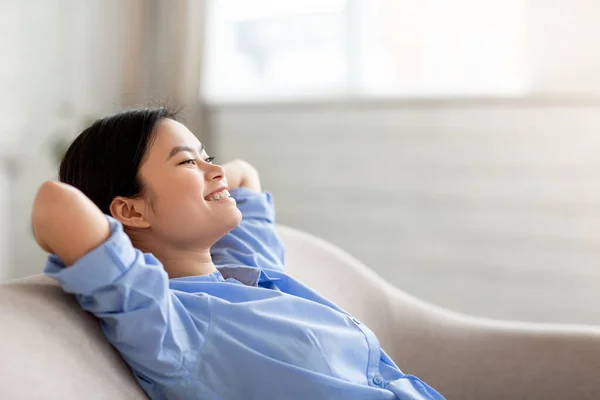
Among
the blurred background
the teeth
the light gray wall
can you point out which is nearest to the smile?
the teeth

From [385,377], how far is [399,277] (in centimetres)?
156

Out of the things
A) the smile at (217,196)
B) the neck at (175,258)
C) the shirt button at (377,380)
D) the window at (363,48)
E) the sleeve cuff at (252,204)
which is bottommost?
the shirt button at (377,380)

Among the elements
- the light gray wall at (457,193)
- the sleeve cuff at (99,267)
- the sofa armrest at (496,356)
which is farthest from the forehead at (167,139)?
the light gray wall at (457,193)

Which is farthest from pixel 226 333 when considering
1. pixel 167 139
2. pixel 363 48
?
pixel 363 48

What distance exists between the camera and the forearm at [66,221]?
0.95 meters

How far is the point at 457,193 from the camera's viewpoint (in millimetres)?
2645

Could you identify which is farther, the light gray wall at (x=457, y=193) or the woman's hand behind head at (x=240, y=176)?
the light gray wall at (x=457, y=193)

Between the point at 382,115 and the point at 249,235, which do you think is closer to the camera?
the point at 249,235

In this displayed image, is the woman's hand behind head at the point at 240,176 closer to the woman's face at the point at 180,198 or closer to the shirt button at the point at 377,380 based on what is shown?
the woman's face at the point at 180,198

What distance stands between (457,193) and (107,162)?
168 cm

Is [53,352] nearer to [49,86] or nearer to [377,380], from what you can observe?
[377,380]

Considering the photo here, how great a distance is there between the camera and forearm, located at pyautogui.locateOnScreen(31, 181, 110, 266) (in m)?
0.95

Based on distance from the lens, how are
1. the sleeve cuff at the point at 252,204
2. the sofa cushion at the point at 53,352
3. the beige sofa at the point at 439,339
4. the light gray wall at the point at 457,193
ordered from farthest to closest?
the light gray wall at the point at 457,193
the sleeve cuff at the point at 252,204
the beige sofa at the point at 439,339
the sofa cushion at the point at 53,352

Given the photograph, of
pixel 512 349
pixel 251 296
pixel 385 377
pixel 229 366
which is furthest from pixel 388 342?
pixel 229 366
